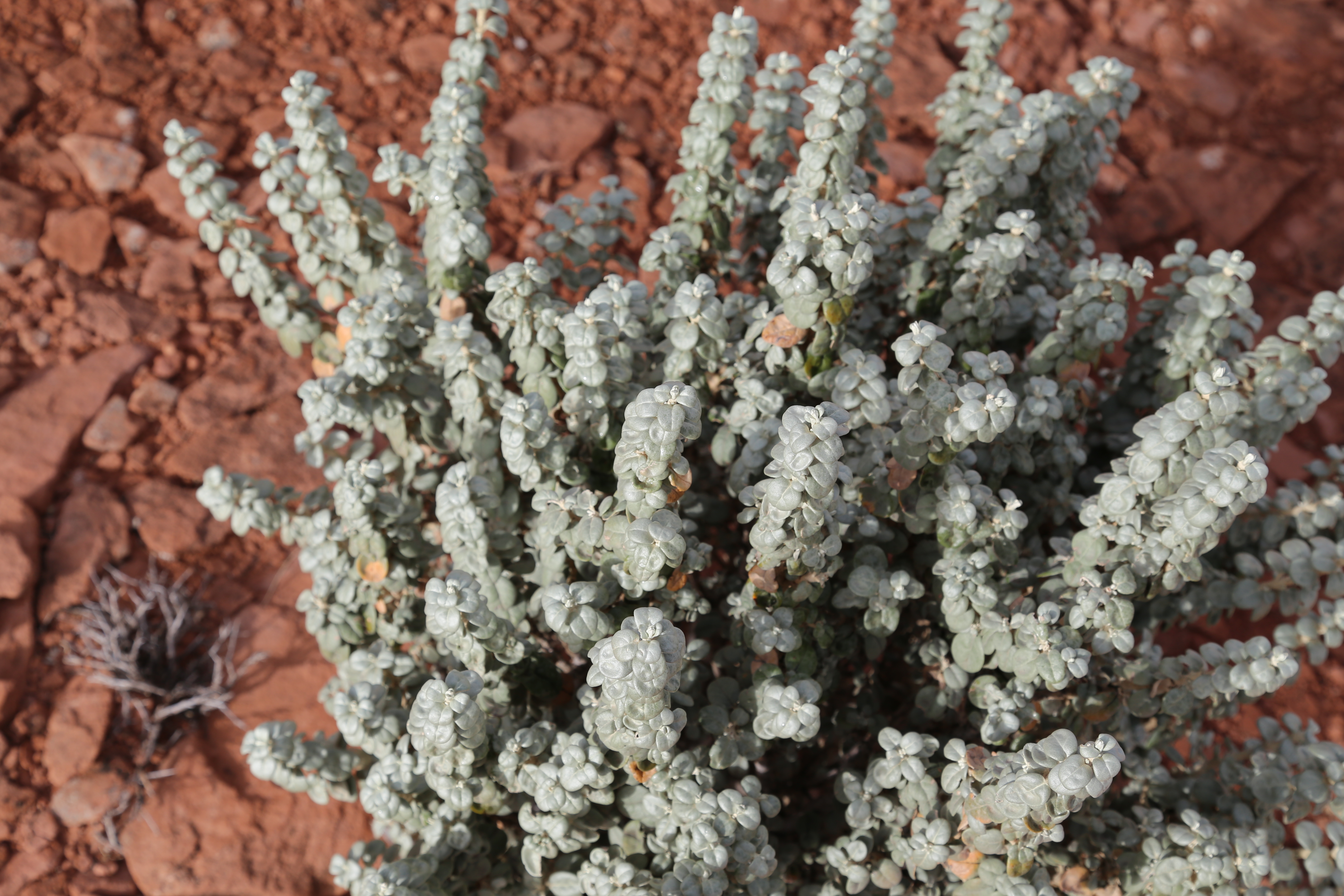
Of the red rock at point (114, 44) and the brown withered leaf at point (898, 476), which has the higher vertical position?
the brown withered leaf at point (898, 476)

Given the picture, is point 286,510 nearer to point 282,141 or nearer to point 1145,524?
point 282,141

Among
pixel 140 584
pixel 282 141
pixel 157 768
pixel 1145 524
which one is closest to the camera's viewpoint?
pixel 1145 524

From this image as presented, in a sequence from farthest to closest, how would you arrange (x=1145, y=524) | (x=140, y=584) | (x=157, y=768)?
(x=140, y=584) < (x=157, y=768) < (x=1145, y=524)

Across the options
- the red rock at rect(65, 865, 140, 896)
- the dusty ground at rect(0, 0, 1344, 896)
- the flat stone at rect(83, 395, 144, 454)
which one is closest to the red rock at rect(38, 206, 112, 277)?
the dusty ground at rect(0, 0, 1344, 896)

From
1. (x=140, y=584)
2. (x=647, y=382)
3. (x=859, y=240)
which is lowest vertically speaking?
(x=140, y=584)

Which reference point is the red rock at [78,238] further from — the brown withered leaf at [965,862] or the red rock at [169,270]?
the brown withered leaf at [965,862]

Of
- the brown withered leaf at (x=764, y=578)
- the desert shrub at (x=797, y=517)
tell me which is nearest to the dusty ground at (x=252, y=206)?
the desert shrub at (x=797, y=517)

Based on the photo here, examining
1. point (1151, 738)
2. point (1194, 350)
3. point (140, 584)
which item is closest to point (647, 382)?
point (1194, 350)
